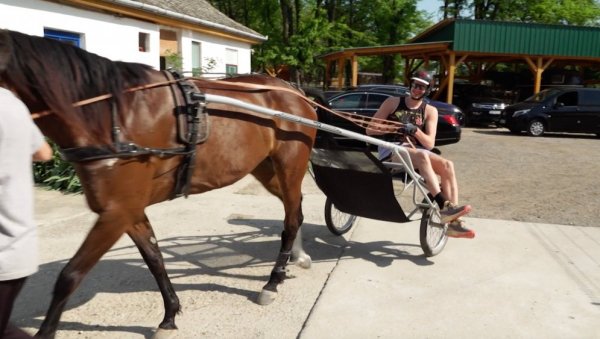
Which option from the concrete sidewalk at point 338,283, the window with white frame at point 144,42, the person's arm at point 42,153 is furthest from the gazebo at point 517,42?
the person's arm at point 42,153

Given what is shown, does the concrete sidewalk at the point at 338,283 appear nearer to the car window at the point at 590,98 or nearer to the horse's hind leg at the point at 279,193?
the horse's hind leg at the point at 279,193

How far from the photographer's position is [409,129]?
4582 mm

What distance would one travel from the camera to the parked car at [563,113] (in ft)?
54.8

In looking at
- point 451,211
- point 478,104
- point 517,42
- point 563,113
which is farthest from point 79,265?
point 517,42

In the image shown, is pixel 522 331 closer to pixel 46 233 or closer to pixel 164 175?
pixel 164 175

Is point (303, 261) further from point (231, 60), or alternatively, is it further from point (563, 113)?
point (563, 113)

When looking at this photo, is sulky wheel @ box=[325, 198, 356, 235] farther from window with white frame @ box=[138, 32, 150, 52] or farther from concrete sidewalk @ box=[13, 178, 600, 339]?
window with white frame @ box=[138, 32, 150, 52]

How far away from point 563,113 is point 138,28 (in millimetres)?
13807

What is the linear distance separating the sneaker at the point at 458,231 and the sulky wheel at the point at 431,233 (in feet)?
0.32

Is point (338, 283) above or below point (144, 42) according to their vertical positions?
below

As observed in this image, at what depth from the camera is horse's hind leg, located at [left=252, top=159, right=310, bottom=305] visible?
3.87 meters

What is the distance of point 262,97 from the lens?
12.6ft

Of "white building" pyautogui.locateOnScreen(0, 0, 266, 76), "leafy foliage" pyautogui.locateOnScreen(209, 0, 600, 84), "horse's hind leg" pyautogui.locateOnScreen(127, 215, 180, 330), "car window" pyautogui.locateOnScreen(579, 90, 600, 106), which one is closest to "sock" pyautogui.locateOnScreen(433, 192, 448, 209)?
"horse's hind leg" pyautogui.locateOnScreen(127, 215, 180, 330)

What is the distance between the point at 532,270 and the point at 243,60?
15613 millimetres
